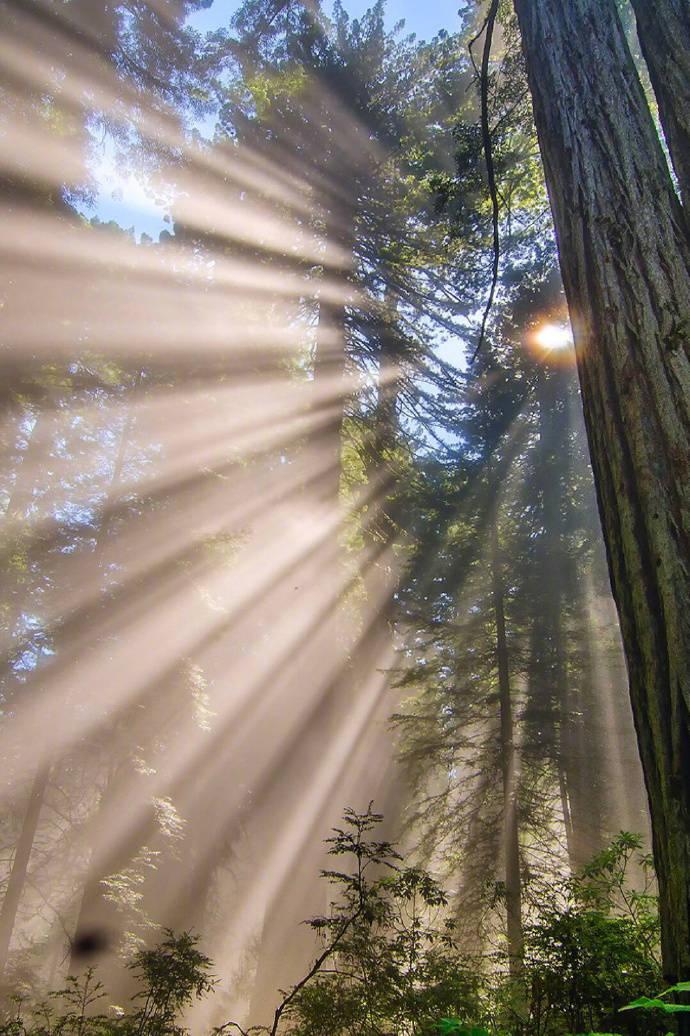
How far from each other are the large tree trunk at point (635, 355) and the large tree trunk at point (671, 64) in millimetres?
242

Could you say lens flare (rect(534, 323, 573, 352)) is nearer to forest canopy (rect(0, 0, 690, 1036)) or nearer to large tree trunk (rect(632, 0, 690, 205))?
forest canopy (rect(0, 0, 690, 1036))

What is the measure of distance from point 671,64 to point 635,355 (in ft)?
6.33

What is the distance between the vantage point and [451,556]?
14.4 metres

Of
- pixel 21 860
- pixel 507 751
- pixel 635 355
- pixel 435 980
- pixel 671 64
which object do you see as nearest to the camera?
pixel 635 355

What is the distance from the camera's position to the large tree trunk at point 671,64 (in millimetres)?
2738

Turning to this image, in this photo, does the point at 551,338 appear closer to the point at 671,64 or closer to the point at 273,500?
the point at 273,500

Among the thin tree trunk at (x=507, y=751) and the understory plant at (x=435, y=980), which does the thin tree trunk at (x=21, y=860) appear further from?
the thin tree trunk at (x=507, y=751)

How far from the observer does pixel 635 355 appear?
216 centimetres

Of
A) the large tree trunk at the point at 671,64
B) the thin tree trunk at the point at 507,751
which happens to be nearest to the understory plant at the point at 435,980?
the large tree trunk at the point at 671,64

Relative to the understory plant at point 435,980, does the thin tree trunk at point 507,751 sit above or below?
above

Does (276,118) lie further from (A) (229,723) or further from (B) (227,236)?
(A) (229,723)

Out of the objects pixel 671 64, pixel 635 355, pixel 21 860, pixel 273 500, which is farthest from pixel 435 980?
pixel 273 500

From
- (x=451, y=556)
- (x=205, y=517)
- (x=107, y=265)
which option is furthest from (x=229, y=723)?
(x=107, y=265)

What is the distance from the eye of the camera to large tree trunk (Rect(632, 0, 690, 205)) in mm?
2738
